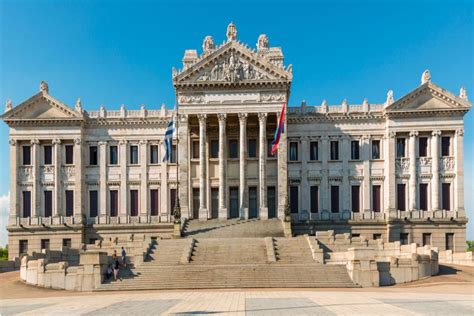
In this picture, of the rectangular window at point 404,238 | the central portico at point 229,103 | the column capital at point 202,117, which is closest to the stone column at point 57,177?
the central portico at point 229,103

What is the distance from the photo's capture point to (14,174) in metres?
59.0

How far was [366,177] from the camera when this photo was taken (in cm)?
5925

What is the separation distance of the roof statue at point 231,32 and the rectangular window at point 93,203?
1008 inches

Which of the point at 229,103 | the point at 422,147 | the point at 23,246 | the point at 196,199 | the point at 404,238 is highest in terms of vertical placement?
the point at 229,103

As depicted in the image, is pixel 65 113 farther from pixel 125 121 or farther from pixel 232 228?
pixel 232 228

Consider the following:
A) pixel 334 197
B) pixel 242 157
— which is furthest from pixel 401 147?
pixel 242 157

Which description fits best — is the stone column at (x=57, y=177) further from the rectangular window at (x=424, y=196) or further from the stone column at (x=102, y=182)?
the rectangular window at (x=424, y=196)

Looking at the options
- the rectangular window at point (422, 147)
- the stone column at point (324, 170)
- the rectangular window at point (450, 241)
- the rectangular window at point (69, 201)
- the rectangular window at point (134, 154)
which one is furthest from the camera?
the rectangular window at point (134, 154)

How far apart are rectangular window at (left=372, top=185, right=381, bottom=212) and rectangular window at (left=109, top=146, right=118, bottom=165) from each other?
107 feet

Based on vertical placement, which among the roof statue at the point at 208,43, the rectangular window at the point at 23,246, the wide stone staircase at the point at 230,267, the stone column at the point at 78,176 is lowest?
the rectangular window at the point at 23,246

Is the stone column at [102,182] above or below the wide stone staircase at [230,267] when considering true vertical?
above

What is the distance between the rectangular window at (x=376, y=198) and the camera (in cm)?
→ 5938

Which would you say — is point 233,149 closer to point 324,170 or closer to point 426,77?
point 324,170

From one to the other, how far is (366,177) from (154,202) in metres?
26.8
